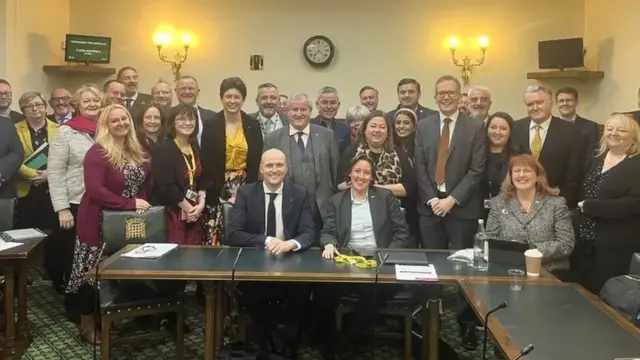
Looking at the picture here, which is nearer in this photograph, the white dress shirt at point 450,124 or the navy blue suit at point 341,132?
the white dress shirt at point 450,124

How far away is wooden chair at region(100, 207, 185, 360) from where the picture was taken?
2943 mm

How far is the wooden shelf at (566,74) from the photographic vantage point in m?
6.21

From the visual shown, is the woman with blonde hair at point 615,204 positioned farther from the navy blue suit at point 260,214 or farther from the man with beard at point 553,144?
the navy blue suit at point 260,214

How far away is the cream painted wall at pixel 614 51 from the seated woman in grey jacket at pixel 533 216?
2990 millimetres

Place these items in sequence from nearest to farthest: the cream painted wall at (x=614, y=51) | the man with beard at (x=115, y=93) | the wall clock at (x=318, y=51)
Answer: the man with beard at (x=115, y=93), the cream painted wall at (x=614, y=51), the wall clock at (x=318, y=51)

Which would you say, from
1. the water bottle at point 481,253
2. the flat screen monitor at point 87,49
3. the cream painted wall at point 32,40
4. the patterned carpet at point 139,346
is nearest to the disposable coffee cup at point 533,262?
the water bottle at point 481,253

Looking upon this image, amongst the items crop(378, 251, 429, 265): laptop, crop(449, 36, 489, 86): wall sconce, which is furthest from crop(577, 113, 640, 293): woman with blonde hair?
crop(449, 36, 489, 86): wall sconce

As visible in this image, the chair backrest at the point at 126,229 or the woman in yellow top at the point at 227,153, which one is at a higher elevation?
the woman in yellow top at the point at 227,153

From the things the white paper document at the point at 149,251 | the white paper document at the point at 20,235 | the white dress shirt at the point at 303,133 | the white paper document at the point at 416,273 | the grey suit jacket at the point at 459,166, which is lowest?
the white paper document at the point at 416,273

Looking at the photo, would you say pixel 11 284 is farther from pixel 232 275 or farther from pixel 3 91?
pixel 3 91

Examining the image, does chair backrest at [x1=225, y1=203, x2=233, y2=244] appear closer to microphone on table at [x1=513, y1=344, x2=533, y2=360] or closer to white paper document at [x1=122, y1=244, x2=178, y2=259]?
white paper document at [x1=122, y1=244, x2=178, y2=259]

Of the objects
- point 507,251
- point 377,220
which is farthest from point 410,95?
point 507,251

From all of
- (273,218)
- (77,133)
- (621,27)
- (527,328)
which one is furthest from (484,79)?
(527,328)

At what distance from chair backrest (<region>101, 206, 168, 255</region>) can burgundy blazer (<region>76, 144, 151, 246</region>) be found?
0.30 ft
